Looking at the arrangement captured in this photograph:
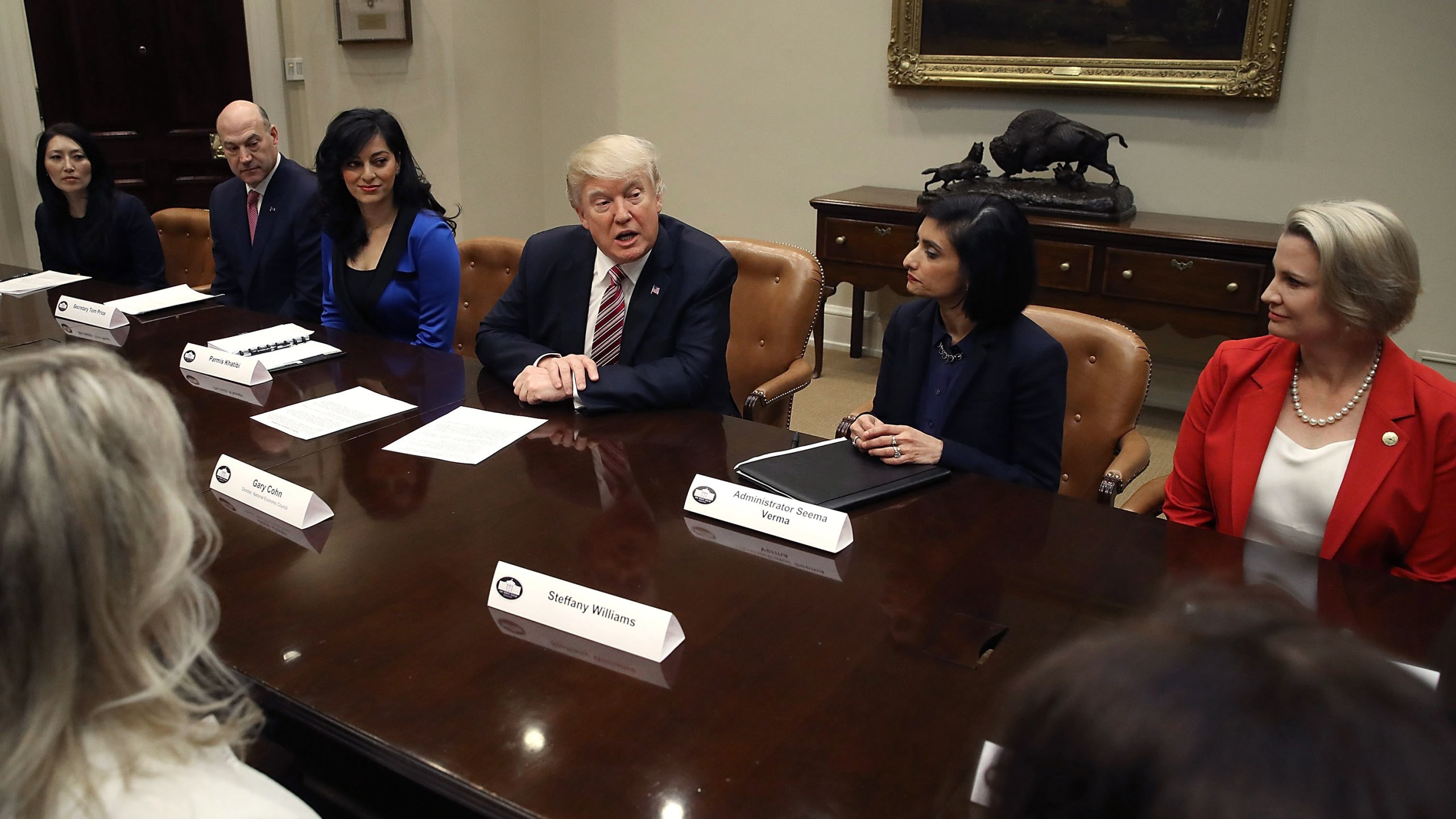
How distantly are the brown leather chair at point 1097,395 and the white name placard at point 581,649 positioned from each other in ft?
4.31

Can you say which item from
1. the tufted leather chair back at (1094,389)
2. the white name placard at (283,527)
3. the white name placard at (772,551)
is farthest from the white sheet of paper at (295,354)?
the tufted leather chair back at (1094,389)

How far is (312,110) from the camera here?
18.8 feet

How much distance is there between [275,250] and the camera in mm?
3420

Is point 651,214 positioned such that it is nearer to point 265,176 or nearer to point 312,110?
point 265,176

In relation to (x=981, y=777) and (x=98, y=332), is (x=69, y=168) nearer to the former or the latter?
(x=98, y=332)

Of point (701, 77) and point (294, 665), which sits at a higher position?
point (701, 77)

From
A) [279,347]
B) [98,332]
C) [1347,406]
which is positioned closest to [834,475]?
[1347,406]

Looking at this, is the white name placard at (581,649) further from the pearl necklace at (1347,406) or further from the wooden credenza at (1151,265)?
the wooden credenza at (1151,265)

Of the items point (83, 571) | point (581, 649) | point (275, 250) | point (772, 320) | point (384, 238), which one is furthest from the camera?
point (275, 250)

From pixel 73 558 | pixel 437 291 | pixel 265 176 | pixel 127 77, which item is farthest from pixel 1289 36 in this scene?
pixel 127 77

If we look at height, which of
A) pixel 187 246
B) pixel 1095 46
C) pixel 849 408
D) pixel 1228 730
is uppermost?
pixel 1095 46

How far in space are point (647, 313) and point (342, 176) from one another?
1106mm

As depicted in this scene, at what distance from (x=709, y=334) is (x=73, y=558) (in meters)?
1.77

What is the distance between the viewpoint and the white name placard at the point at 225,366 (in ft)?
7.53
